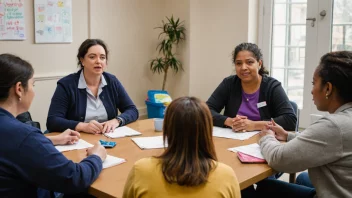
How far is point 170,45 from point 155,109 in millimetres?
840

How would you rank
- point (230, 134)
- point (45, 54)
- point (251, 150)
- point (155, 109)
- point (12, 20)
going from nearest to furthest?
point (251, 150) → point (230, 134) → point (12, 20) → point (45, 54) → point (155, 109)

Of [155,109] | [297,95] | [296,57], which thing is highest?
[296,57]

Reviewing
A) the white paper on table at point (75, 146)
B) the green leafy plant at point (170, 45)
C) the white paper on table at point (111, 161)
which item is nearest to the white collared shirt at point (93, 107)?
the white paper on table at point (75, 146)

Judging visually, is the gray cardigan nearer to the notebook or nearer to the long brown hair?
the notebook

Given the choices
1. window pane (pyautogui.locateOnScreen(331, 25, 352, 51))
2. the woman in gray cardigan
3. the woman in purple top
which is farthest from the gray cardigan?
window pane (pyautogui.locateOnScreen(331, 25, 352, 51))

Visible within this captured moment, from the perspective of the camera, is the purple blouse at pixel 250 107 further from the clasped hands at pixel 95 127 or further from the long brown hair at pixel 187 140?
the long brown hair at pixel 187 140

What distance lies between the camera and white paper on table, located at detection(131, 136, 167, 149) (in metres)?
2.07

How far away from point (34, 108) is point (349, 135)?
10.4ft

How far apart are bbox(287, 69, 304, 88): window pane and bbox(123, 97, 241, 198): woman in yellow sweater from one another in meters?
3.36

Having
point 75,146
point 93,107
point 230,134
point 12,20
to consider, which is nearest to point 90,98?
point 93,107

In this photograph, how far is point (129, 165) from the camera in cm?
176

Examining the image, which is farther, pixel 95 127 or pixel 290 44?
pixel 290 44

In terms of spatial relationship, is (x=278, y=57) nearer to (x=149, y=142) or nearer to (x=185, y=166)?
(x=149, y=142)

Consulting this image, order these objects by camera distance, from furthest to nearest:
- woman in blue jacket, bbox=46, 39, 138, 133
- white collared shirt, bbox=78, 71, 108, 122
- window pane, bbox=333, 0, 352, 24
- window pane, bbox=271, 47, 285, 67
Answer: window pane, bbox=271, 47, 285, 67 → window pane, bbox=333, 0, 352, 24 → white collared shirt, bbox=78, 71, 108, 122 → woman in blue jacket, bbox=46, 39, 138, 133
